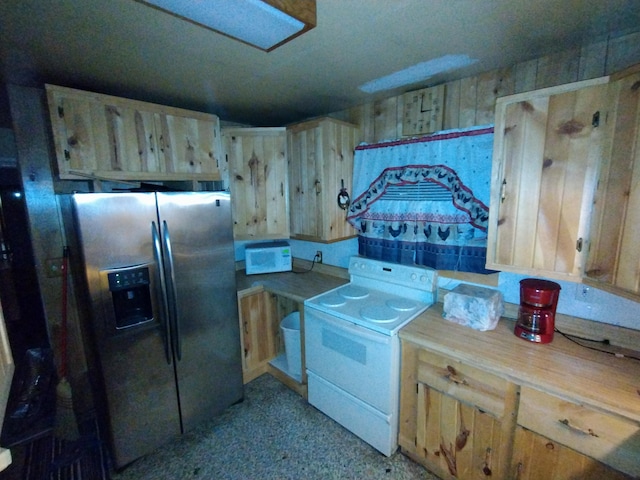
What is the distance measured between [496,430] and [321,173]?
1866 millimetres

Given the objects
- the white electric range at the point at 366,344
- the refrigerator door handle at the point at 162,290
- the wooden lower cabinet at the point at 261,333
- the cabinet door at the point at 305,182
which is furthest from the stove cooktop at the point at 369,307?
the refrigerator door handle at the point at 162,290

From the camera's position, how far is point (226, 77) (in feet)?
5.51

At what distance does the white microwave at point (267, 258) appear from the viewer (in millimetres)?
2686

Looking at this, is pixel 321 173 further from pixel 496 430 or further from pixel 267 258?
pixel 496 430

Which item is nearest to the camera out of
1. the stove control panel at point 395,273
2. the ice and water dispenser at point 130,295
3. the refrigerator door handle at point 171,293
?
the ice and water dispenser at point 130,295

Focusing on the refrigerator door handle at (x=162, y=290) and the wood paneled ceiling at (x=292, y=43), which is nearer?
the wood paneled ceiling at (x=292, y=43)

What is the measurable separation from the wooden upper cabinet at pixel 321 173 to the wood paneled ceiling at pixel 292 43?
331 mm

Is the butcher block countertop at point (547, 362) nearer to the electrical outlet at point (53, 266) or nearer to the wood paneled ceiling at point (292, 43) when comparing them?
the wood paneled ceiling at point (292, 43)

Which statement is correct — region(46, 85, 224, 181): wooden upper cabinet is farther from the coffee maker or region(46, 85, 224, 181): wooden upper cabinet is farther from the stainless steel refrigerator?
the coffee maker

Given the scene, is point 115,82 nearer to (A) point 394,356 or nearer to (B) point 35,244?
(B) point 35,244

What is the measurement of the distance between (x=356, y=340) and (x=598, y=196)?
1369 millimetres

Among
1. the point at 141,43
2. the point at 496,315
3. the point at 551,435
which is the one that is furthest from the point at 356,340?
the point at 141,43

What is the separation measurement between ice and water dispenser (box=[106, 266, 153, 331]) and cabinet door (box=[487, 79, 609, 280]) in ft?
6.52

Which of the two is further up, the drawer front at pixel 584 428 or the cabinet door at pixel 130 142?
the cabinet door at pixel 130 142
